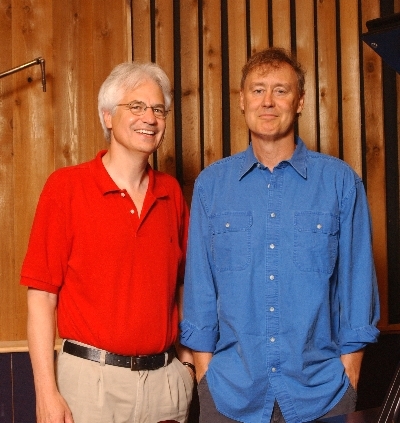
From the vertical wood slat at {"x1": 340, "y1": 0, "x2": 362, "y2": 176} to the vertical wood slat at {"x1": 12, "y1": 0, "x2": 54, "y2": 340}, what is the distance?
5.09 ft

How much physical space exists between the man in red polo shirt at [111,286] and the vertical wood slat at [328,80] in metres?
1.34

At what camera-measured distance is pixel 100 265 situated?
238 centimetres

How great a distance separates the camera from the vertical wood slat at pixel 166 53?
3.61 meters

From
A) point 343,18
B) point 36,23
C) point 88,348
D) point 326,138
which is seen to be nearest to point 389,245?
point 326,138

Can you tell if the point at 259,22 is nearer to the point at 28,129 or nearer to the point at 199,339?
the point at 28,129

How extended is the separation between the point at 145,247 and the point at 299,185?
572 millimetres

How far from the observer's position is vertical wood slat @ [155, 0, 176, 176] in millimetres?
3613

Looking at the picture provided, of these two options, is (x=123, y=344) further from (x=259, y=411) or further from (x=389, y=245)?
(x=389, y=245)

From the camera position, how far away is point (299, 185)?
2371mm

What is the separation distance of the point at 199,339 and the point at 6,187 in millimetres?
1786

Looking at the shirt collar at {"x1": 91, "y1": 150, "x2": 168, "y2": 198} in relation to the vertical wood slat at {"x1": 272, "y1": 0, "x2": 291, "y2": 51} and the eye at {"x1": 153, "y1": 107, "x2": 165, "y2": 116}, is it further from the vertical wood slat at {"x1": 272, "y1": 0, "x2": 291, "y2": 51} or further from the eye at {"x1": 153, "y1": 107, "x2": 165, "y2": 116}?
the vertical wood slat at {"x1": 272, "y1": 0, "x2": 291, "y2": 51}

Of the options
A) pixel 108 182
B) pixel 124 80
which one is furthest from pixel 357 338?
pixel 124 80

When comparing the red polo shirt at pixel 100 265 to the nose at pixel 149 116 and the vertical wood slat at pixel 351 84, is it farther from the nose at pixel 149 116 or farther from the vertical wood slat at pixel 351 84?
the vertical wood slat at pixel 351 84

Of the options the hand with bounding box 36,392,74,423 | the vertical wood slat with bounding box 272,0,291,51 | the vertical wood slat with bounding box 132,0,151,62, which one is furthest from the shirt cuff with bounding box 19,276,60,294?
the vertical wood slat with bounding box 272,0,291,51
